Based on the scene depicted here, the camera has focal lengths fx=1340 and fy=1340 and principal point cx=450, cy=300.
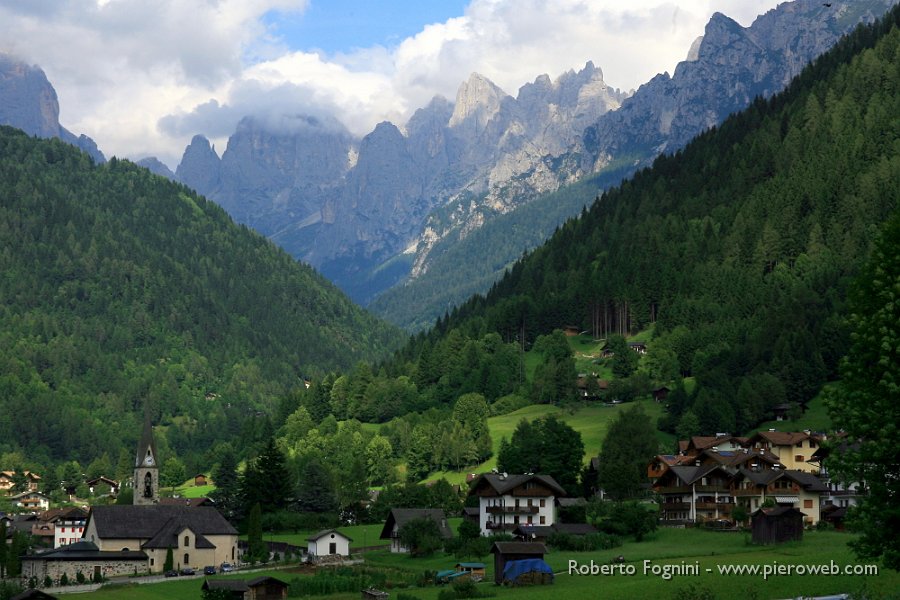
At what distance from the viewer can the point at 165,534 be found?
126 metres

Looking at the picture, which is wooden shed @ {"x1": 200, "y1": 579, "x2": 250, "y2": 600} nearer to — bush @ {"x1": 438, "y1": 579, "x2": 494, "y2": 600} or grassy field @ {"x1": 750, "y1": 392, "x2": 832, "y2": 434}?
bush @ {"x1": 438, "y1": 579, "x2": 494, "y2": 600}

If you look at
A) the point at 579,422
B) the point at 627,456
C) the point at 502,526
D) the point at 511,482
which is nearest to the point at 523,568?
the point at 502,526

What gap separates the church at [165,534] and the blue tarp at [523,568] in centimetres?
4548

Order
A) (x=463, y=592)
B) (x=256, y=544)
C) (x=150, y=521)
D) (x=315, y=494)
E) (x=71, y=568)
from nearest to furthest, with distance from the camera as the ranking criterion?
(x=463, y=592) < (x=71, y=568) < (x=256, y=544) < (x=150, y=521) < (x=315, y=494)

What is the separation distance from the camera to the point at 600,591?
75250mm

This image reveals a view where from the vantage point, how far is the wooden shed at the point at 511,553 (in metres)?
90.3

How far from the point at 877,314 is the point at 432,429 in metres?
136

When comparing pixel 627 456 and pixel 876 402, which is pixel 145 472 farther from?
pixel 876 402

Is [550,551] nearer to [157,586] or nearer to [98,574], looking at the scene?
[157,586]

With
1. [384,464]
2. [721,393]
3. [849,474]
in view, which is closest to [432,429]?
[384,464]

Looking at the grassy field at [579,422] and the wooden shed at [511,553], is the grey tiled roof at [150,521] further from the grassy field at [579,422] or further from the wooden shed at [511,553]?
the grassy field at [579,422]

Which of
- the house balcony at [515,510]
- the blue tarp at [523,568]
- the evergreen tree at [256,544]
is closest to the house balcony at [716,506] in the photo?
the house balcony at [515,510]

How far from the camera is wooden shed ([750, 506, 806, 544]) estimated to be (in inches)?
3713

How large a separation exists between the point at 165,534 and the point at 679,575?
6316 cm
